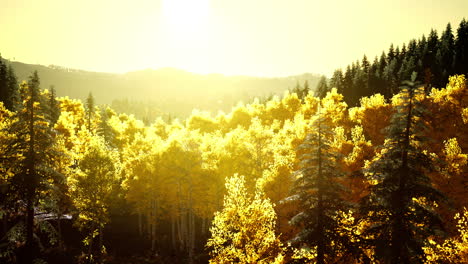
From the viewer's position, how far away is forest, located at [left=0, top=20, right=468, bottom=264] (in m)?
16.5

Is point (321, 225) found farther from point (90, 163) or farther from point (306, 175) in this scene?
point (90, 163)

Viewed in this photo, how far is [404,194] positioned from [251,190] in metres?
21.1

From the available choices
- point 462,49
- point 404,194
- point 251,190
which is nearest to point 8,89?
point 251,190

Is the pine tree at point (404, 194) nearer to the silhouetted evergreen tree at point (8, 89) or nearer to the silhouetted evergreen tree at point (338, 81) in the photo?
the silhouetted evergreen tree at point (338, 81)

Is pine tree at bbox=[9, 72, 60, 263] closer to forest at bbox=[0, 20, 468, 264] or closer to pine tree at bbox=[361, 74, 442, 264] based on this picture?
forest at bbox=[0, 20, 468, 264]

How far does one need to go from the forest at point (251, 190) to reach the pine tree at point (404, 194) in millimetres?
63

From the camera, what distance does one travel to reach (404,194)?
16156 mm

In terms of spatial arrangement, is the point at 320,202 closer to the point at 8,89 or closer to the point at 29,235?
the point at 29,235

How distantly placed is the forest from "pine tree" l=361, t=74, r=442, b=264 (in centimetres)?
6

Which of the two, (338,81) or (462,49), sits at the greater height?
(462,49)

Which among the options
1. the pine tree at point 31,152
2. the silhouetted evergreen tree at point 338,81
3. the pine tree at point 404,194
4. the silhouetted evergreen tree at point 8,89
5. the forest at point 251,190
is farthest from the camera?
the silhouetted evergreen tree at point 338,81

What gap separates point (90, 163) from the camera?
→ 103 feet

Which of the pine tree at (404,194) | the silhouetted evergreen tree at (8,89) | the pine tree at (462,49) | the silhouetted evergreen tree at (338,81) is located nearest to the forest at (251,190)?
the pine tree at (404,194)

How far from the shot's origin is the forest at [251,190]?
16.5m
